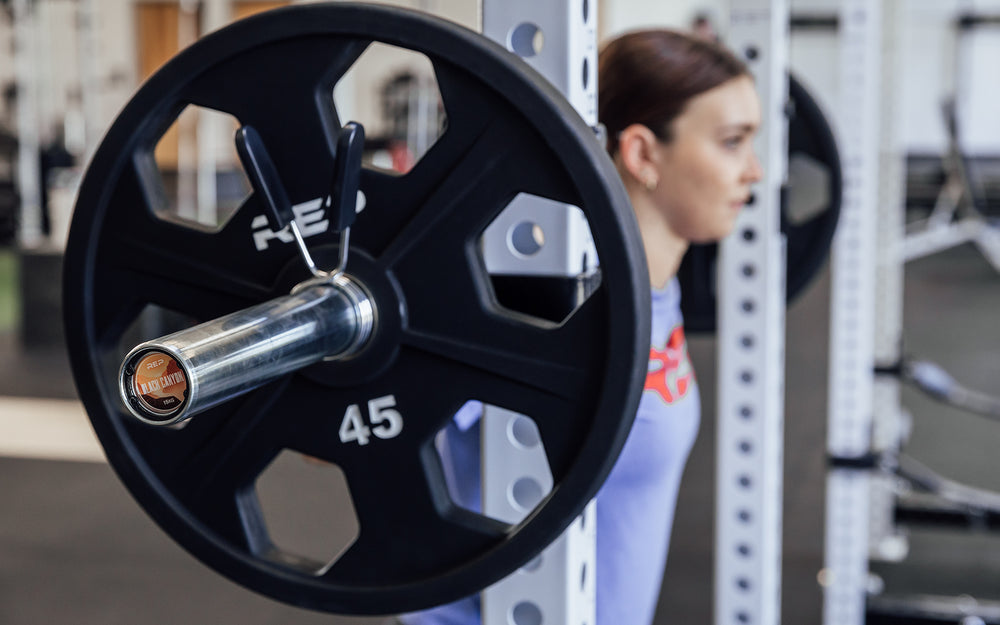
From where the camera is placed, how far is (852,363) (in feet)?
7.81

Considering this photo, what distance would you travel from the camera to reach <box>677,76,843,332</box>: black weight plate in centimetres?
169


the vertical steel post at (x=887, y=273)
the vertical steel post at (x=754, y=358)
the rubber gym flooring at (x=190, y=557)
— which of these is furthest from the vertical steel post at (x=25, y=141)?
the vertical steel post at (x=754, y=358)

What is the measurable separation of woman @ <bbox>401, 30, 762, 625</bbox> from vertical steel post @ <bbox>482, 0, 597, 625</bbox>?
1.69 feet

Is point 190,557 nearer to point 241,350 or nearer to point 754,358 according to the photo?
point 754,358

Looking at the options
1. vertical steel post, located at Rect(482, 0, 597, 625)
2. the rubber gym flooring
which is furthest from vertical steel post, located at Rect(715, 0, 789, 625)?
the rubber gym flooring

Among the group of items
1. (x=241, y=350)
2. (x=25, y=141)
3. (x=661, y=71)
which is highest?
(x=25, y=141)

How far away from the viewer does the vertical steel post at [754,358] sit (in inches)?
58.6

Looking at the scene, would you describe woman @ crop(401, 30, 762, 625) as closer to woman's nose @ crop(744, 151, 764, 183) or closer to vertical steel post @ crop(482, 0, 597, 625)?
woman's nose @ crop(744, 151, 764, 183)

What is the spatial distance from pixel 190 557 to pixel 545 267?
261 centimetres

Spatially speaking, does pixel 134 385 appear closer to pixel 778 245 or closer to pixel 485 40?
pixel 485 40

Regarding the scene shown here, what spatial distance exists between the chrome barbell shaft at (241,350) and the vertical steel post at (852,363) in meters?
1.80

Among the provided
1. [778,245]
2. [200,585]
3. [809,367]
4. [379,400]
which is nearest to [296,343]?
[379,400]

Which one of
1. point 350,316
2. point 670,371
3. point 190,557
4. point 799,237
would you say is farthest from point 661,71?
point 190,557

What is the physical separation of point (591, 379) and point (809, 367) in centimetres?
518
